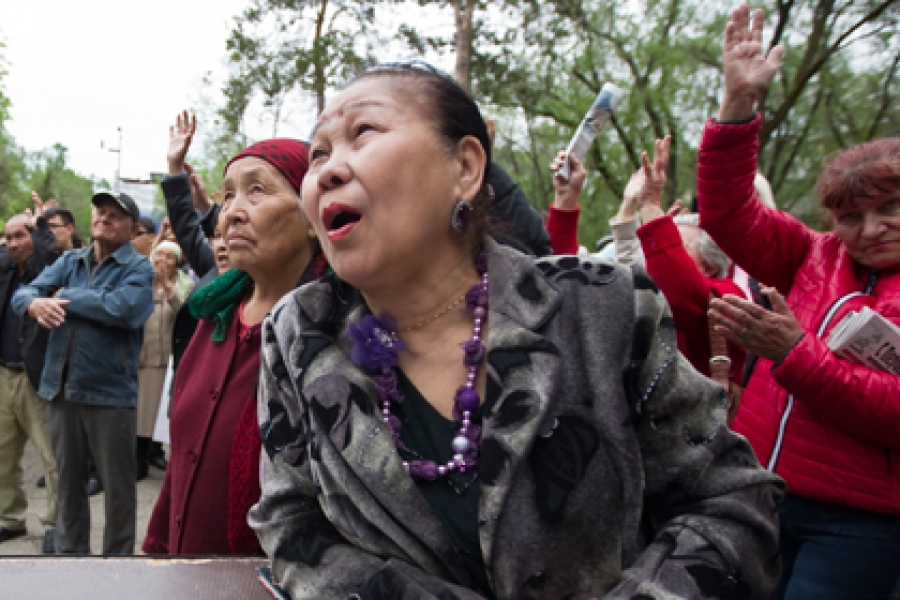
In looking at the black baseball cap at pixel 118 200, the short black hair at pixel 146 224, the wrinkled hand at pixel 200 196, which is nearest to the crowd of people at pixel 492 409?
the wrinkled hand at pixel 200 196

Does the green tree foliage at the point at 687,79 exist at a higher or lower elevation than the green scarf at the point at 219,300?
higher

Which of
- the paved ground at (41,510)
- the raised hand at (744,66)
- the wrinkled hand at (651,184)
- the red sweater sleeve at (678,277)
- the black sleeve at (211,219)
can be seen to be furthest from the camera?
the paved ground at (41,510)

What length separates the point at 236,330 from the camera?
7.29ft

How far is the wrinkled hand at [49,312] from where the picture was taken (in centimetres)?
415

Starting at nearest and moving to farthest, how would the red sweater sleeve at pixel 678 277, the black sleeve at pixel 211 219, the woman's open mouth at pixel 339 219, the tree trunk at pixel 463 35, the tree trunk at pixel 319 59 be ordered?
the woman's open mouth at pixel 339 219 → the red sweater sleeve at pixel 678 277 → the black sleeve at pixel 211 219 → the tree trunk at pixel 463 35 → the tree trunk at pixel 319 59

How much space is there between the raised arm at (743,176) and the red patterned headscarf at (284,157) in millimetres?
1329

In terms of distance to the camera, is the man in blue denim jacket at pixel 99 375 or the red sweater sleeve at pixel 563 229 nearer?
the red sweater sleeve at pixel 563 229

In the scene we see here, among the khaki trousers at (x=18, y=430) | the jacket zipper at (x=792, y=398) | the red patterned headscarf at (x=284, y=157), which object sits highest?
the red patterned headscarf at (x=284, y=157)

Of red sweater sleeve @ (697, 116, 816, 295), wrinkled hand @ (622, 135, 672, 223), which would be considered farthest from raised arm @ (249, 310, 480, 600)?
wrinkled hand @ (622, 135, 672, 223)

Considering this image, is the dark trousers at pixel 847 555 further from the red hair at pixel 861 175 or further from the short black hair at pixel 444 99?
the short black hair at pixel 444 99

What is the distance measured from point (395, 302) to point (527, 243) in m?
1.21

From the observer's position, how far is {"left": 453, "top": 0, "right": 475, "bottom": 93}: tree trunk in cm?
1360

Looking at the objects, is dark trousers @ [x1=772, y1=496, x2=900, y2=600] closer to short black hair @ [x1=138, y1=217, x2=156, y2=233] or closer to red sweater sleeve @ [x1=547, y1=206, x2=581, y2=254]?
red sweater sleeve @ [x1=547, y1=206, x2=581, y2=254]

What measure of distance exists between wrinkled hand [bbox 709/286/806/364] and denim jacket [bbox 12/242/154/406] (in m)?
3.60
